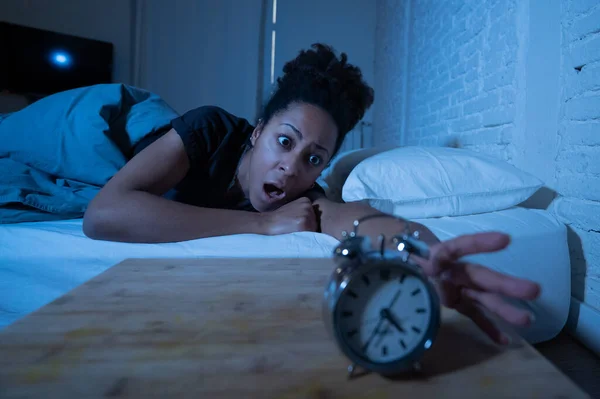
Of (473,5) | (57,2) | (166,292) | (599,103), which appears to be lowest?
(166,292)

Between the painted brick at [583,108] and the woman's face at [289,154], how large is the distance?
669mm

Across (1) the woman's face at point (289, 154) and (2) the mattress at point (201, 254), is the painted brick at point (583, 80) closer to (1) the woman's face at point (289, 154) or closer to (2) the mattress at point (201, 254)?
(2) the mattress at point (201, 254)

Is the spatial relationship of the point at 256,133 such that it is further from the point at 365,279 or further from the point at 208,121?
the point at 365,279

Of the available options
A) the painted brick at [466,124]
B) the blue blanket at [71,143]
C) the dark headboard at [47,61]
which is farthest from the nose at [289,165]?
the dark headboard at [47,61]

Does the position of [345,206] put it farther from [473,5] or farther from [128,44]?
[128,44]

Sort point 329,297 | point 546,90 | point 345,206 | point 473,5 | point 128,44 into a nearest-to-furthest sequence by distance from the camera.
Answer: point 329,297 < point 345,206 < point 546,90 < point 473,5 < point 128,44

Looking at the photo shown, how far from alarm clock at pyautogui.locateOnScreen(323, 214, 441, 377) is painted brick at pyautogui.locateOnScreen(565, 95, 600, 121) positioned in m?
0.90

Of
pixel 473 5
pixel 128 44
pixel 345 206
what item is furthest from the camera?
pixel 128 44

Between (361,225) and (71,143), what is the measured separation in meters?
1.02

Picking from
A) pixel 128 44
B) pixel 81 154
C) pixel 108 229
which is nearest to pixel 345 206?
pixel 108 229

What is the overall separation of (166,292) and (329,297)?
1.03 feet

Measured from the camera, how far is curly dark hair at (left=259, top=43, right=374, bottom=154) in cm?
101

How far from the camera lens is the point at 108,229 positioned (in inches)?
31.5

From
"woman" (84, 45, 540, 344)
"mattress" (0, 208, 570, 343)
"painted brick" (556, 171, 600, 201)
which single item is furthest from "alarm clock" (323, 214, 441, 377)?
Answer: "painted brick" (556, 171, 600, 201)
